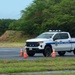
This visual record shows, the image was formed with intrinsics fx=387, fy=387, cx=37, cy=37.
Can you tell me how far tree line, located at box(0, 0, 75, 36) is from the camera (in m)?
69.7

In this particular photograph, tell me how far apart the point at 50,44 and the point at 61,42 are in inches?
44.7

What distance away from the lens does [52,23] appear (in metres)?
70.7

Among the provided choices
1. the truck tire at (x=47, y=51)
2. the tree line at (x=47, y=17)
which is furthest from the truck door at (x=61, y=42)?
the tree line at (x=47, y=17)

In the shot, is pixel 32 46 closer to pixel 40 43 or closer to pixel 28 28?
pixel 40 43

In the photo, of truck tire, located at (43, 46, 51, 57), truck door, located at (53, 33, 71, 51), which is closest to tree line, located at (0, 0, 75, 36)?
truck door, located at (53, 33, 71, 51)

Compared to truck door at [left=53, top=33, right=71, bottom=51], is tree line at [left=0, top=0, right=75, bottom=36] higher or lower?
higher

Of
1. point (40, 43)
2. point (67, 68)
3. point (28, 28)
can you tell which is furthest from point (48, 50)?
point (28, 28)

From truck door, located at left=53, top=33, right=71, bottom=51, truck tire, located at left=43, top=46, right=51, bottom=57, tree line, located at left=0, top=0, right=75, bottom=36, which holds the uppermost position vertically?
tree line, located at left=0, top=0, right=75, bottom=36

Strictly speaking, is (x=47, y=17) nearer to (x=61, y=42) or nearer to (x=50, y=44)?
(x=61, y=42)

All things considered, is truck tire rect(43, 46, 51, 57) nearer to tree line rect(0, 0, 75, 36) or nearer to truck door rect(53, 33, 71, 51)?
truck door rect(53, 33, 71, 51)

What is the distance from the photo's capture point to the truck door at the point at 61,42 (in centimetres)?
2994

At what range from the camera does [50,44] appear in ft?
96.7

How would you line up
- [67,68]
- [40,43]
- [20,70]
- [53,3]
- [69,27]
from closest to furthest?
[20,70] < [67,68] < [40,43] < [69,27] < [53,3]

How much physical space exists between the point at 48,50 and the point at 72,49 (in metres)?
2.44
